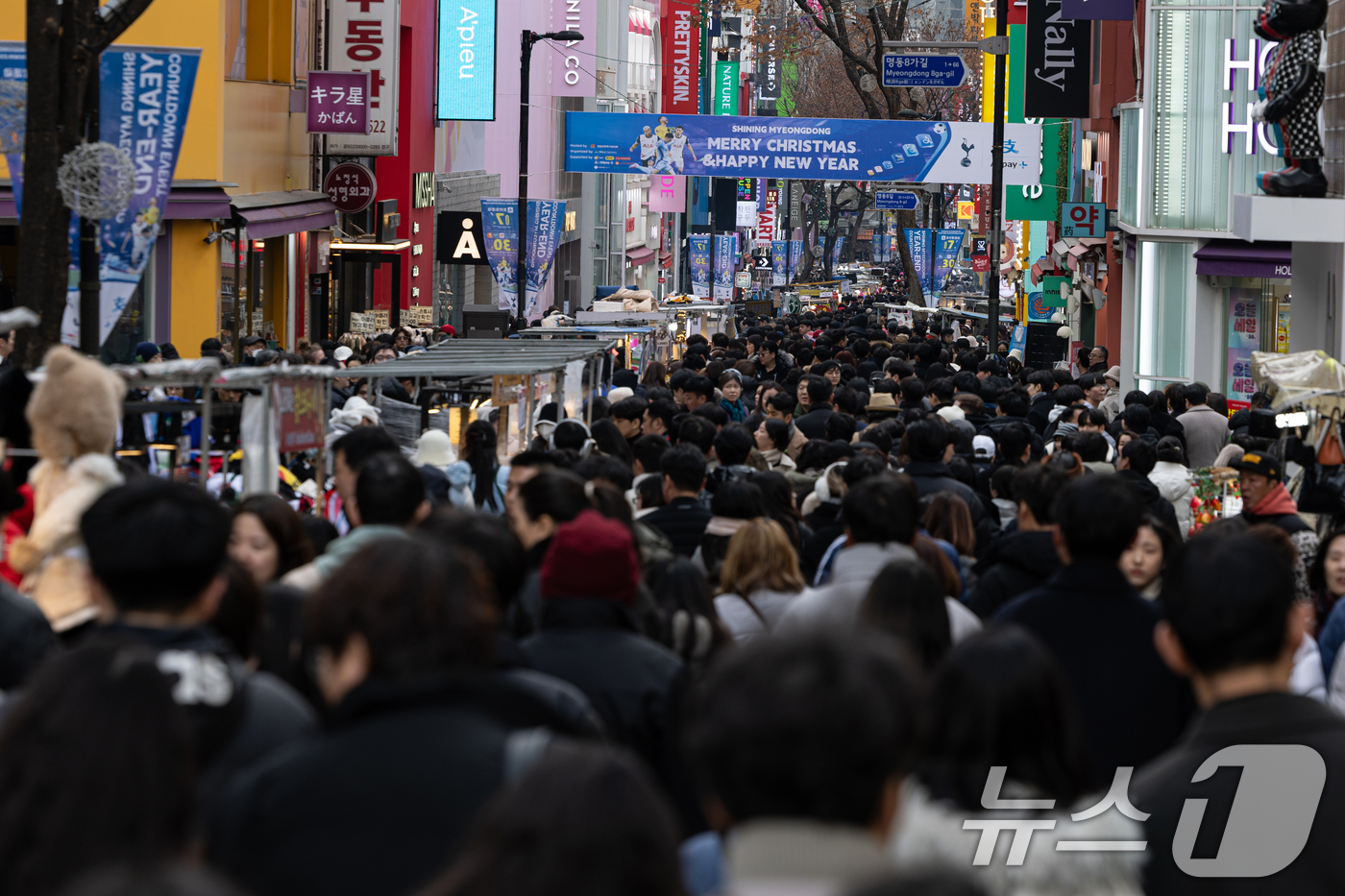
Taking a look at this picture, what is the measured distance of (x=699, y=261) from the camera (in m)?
74.7

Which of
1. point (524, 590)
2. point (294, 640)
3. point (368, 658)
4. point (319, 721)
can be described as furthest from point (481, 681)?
point (524, 590)

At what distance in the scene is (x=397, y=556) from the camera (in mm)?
3172

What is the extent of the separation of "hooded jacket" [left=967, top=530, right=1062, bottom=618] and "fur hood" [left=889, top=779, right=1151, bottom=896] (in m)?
3.26

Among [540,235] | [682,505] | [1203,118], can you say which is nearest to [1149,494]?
[682,505]

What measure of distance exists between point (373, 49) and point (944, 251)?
25264mm

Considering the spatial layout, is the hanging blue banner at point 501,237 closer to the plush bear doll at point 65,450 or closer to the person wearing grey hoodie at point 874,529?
the person wearing grey hoodie at point 874,529

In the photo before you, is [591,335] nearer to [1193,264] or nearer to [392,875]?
[1193,264]

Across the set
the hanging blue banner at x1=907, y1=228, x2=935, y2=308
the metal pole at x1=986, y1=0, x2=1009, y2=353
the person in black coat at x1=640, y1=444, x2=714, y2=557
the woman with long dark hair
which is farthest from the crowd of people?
the hanging blue banner at x1=907, y1=228, x2=935, y2=308

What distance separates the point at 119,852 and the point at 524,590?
→ 3275 millimetres

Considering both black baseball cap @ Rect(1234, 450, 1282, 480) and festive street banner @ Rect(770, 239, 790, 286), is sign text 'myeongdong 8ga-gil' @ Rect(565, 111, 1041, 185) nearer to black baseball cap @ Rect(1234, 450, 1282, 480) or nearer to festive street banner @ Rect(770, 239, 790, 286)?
black baseball cap @ Rect(1234, 450, 1282, 480)

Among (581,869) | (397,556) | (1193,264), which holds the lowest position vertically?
(581,869)

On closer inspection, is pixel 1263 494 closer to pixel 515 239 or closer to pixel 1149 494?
pixel 1149 494

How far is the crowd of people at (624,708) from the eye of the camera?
2404 mm

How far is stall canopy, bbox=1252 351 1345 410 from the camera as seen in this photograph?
9984 mm
